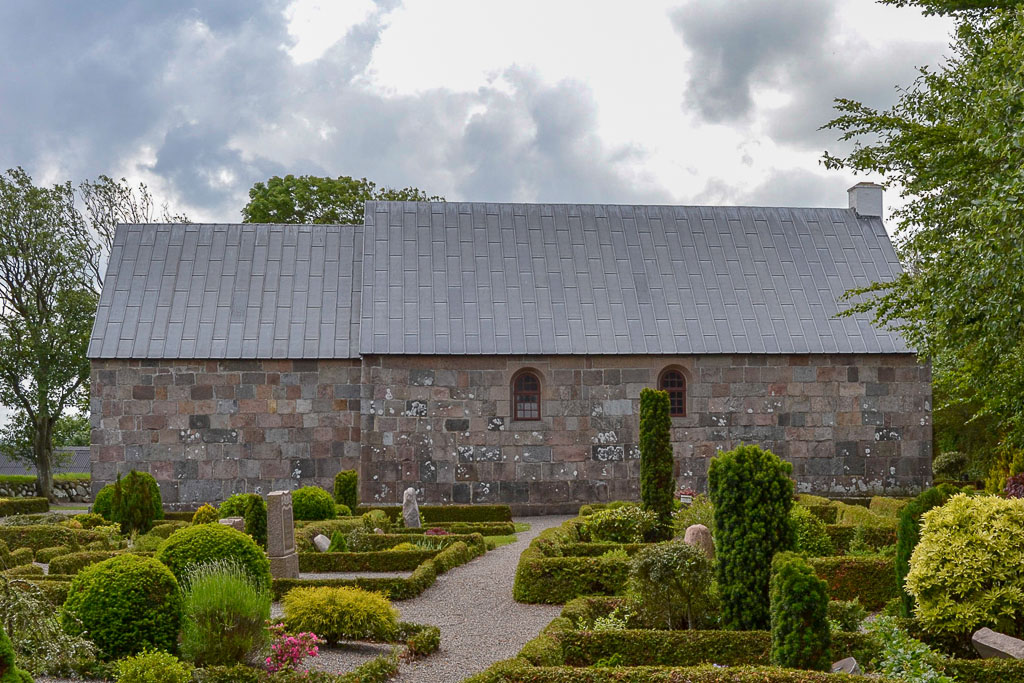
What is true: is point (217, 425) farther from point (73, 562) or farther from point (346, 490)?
point (73, 562)

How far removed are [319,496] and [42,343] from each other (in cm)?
1381

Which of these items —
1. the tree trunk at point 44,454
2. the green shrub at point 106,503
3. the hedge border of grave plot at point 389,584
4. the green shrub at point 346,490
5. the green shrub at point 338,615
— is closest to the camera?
the green shrub at point 338,615

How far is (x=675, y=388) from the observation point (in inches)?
748

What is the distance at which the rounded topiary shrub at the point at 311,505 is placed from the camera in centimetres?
1538

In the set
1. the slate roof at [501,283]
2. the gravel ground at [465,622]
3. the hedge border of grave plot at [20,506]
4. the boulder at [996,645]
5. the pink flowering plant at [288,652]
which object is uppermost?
the slate roof at [501,283]

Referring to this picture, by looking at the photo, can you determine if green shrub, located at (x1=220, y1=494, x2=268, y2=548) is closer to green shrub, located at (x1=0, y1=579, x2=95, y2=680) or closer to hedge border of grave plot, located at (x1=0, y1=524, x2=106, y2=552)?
hedge border of grave plot, located at (x1=0, y1=524, x2=106, y2=552)

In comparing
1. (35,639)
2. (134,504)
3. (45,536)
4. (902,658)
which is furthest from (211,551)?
(134,504)

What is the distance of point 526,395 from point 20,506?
1007cm

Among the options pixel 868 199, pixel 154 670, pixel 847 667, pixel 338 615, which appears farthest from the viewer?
pixel 868 199

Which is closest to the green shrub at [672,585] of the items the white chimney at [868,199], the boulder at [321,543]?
the boulder at [321,543]

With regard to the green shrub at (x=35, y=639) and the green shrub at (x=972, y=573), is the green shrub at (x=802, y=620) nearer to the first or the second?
the green shrub at (x=972, y=573)

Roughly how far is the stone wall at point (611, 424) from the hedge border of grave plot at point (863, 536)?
6.27 metres

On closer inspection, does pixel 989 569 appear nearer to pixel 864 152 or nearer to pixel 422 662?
pixel 422 662

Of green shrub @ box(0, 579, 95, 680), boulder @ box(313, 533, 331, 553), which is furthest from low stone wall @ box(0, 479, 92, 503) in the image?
green shrub @ box(0, 579, 95, 680)
